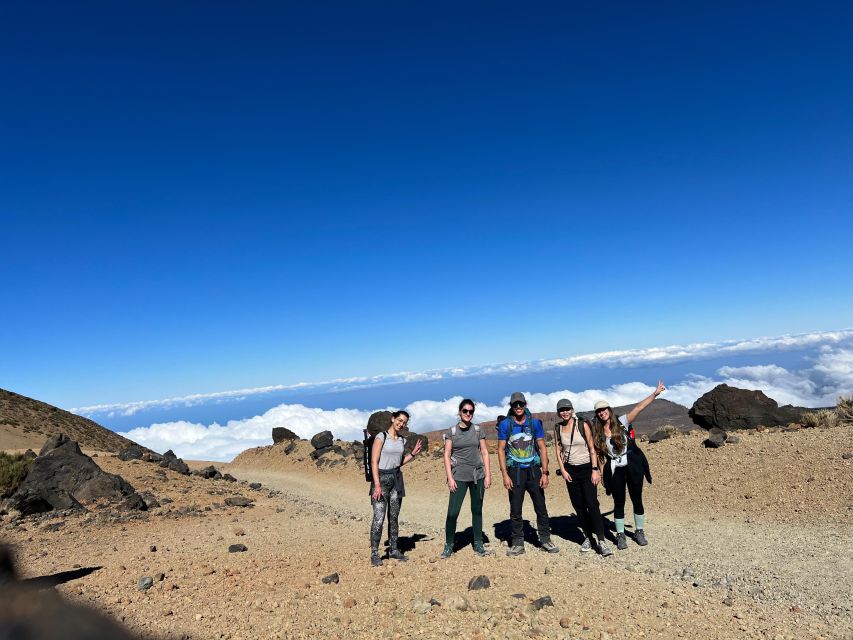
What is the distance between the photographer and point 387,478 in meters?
8.07

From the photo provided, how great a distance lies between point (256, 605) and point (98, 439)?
42.2 metres

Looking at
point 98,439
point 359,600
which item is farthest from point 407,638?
point 98,439

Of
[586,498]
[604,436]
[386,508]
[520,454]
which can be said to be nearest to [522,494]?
[520,454]

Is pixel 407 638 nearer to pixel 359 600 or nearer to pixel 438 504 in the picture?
pixel 359 600

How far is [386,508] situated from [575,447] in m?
3.36

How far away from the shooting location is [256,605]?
6102mm

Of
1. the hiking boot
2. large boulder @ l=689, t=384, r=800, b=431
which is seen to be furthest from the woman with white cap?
large boulder @ l=689, t=384, r=800, b=431

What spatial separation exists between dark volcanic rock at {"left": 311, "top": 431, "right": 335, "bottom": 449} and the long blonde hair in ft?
77.6

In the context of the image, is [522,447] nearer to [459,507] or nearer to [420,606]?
[459,507]

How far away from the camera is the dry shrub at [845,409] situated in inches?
656

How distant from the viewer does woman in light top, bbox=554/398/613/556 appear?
28.2 feet

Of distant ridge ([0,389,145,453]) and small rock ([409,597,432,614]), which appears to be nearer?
small rock ([409,597,432,614])

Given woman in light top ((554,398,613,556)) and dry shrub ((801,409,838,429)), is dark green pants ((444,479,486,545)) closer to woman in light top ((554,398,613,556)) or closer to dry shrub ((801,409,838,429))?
woman in light top ((554,398,613,556))

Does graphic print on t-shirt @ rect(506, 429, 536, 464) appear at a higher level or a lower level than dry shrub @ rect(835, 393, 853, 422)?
higher
